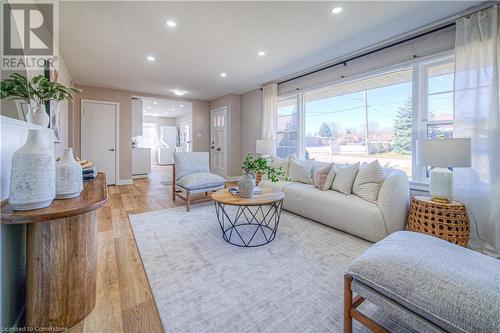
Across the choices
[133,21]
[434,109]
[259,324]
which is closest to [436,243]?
[259,324]

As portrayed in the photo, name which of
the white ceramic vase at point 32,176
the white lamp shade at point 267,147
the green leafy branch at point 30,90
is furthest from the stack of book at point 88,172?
the white lamp shade at point 267,147

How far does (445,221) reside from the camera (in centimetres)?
200

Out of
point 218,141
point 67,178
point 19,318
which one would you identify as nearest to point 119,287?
point 19,318

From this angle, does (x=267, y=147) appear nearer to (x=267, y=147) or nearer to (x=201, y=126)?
(x=267, y=147)

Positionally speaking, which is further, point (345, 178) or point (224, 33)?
point (345, 178)

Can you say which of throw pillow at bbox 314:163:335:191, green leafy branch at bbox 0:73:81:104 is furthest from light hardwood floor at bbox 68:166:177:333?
throw pillow at bbox 314:163:335:191

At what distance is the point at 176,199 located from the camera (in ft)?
13.5

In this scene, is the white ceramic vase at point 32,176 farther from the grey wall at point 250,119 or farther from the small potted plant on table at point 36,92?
the grey wall at point 250,119

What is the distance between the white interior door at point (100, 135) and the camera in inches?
209

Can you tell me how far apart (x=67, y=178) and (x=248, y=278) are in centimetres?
142

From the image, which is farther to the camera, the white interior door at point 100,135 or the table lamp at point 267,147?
the white interior door at point 100,135

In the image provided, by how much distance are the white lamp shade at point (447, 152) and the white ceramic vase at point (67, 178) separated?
2981mm

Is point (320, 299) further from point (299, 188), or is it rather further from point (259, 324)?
point (299, 188)

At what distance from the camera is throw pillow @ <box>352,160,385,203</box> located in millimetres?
2568
